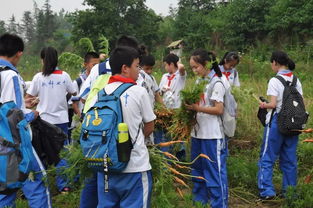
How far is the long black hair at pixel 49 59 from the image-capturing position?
4410 mm

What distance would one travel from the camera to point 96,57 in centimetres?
542

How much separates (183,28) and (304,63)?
17.2 metres

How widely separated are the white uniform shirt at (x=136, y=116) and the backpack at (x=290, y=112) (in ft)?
7.35

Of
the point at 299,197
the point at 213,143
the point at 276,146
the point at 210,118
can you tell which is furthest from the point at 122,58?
the point at 299,197

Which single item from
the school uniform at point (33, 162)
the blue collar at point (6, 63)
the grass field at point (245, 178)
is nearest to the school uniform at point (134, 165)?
the grass field at point (245, 178)

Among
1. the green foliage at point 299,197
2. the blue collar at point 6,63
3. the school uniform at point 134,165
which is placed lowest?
the green foliage at point 299,197

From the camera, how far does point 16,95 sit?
117 inches

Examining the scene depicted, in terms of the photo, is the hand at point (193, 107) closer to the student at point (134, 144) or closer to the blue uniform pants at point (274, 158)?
the student at point (134, 144)

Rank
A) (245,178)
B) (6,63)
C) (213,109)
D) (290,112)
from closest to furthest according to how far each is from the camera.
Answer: (6,63) < (213,109) < (290,112) < (245,178)

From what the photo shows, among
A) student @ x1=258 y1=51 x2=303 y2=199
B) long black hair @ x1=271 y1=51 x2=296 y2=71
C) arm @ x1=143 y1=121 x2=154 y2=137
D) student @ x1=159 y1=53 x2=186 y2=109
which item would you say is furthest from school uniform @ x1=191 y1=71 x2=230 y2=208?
student @ x1=159 y1=53 x2=186 y2=109

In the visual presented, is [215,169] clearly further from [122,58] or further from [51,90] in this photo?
[51,90]

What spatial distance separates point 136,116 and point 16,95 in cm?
109

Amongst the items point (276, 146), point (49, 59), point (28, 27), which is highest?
point (28, 27)

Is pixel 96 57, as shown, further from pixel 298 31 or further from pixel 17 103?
pixel 298 31
